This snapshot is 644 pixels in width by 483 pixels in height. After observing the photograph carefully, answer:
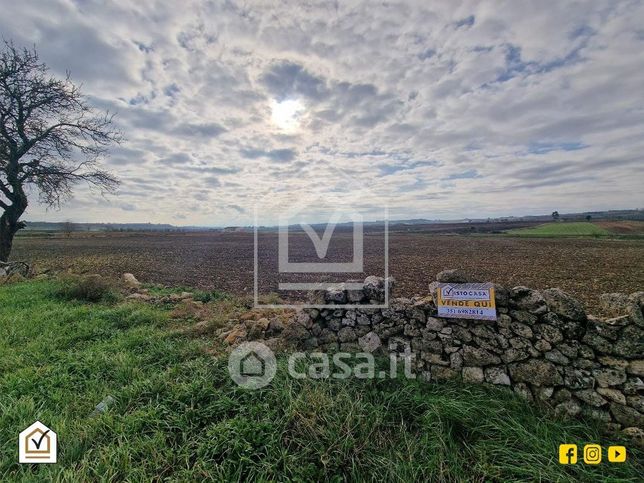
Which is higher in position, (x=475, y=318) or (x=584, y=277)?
(x=475, y=318)

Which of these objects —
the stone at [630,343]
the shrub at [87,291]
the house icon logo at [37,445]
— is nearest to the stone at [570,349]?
the stone at [630,343]

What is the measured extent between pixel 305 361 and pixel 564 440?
3.12 metres

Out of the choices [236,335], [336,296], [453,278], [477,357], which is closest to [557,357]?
[477,357]

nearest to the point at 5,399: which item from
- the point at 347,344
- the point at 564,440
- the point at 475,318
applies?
the point at 347,344

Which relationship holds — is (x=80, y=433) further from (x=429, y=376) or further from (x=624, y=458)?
(x=624, y=458)

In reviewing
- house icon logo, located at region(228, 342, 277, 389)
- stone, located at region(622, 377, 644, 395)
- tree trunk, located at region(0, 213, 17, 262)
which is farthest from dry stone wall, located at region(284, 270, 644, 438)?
tree trunk, located at region(0, 213, 17, 262)

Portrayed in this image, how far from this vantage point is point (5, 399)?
3.51 metres

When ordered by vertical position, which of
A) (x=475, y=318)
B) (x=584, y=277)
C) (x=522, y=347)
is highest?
(x=475, y=318)

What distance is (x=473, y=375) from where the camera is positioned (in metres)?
3.75

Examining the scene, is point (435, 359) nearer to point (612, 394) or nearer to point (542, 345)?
point (542, 345)

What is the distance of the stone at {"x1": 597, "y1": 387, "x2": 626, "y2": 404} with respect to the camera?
3078 millimetres

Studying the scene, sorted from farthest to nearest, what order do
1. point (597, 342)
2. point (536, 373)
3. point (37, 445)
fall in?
point (536, 373) → point (597, 342) → point (37, 445)

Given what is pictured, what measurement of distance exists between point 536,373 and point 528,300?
89 cm

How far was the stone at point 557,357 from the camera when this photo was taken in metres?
3.38
